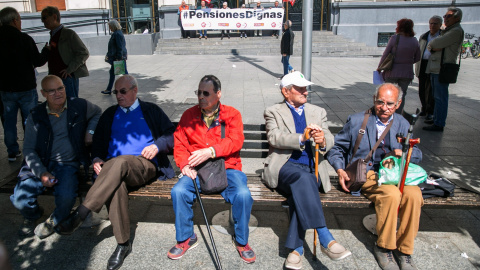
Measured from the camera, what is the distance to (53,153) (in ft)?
12.0

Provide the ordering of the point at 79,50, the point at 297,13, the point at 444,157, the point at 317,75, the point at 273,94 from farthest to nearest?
the point at 297,13
the point at 317,75
the point at 273,94
the point at 79,50
the point at 444,157

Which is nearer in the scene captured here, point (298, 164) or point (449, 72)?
point (298, 164)

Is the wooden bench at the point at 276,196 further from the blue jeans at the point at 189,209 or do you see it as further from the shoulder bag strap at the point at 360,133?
the shoulder bag strap at the point at 360,133

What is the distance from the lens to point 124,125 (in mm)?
3660

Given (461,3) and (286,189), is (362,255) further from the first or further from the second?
(461,3)

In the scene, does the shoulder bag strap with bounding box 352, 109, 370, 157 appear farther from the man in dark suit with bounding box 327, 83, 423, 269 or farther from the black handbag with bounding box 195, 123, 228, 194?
the black handbag with bounding box 195, 123, 228, 194

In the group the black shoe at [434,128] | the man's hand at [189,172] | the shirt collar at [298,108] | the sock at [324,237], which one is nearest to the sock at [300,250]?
the sock at [324,237]

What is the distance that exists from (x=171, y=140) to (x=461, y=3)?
18583mm

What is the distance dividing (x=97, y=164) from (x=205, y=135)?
99 centimetres

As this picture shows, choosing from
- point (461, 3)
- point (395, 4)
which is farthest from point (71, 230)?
point (461, 3)

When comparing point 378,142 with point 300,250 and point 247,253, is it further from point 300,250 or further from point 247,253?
point 247,253

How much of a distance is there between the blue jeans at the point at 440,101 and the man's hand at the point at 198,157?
179 inches

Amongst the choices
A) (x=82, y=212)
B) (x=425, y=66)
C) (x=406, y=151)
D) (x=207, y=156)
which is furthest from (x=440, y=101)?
(x=82, y=212)

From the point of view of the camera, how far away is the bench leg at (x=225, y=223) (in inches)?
144
